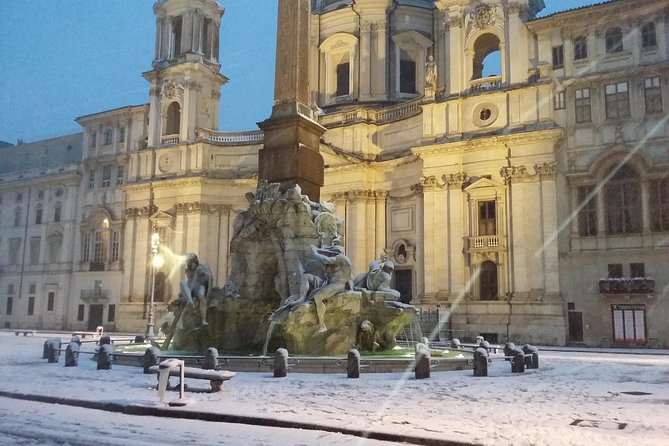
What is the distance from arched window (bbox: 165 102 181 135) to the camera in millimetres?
48688

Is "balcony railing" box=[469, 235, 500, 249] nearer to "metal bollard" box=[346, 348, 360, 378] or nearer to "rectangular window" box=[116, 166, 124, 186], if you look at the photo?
"metal bollard" box=[346, 348, 360, 378]

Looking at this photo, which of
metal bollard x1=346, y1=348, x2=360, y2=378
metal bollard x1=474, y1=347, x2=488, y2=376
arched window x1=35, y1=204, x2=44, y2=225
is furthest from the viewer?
arched window x1=35, y1=204, x2=44, y2=225

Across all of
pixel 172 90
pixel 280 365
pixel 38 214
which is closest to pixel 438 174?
pixel 172 90

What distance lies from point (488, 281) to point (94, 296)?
31356 millimetres

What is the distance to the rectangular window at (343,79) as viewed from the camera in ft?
155

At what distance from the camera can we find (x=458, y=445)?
23.8 feet

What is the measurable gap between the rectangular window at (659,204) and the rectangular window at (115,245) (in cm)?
3828

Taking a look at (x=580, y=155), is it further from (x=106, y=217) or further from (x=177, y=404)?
(x=106, y=217)

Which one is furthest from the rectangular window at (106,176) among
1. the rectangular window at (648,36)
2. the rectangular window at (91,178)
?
the rectangular window at (648,36)

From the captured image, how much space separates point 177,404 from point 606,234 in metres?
27.9

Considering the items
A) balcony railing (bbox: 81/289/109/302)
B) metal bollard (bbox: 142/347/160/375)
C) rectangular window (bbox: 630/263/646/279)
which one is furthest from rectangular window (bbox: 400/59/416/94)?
metal bollard (bbox: 142/347/160/375)

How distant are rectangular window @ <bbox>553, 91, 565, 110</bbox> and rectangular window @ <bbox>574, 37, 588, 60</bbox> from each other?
214 centimetres

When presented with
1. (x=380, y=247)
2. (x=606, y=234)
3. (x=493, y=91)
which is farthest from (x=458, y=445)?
(x=380, y=247)

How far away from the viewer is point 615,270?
31641 millimetres
